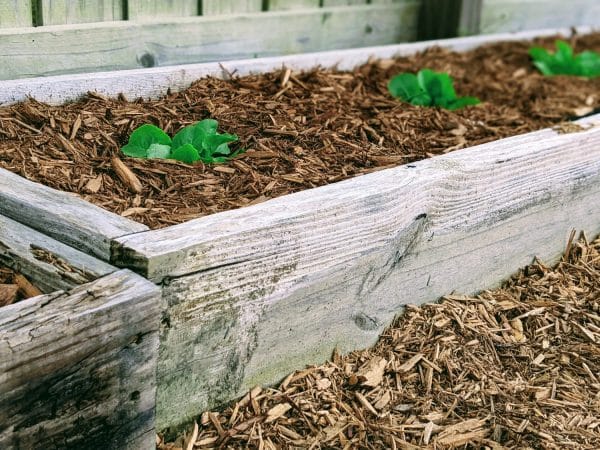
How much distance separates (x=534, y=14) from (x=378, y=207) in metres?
4.13

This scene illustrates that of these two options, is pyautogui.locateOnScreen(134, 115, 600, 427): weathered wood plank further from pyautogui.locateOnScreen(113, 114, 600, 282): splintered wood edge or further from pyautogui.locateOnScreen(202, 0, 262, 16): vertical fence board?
pyautogui.locateOnScreen(202, 0, 262, 16): vertical fence board

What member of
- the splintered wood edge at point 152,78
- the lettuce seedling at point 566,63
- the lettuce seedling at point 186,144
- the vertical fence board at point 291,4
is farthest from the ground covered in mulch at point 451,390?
the lettuce seedling at point 566,63

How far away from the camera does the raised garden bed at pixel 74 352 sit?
1.59m

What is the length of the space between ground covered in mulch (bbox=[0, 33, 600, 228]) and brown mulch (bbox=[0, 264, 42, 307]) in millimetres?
346

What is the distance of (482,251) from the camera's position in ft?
9.16

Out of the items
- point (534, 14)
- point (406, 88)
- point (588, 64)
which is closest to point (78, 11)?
point (406, 88)

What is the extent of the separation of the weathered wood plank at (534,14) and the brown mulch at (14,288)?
401 cm

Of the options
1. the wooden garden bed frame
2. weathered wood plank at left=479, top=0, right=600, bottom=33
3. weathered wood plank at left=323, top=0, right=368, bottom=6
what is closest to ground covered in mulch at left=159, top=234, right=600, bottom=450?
the wooden garden bed frame

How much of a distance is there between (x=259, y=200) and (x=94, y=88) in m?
1.03

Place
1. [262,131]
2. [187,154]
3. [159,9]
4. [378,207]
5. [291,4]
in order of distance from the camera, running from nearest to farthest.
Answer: [378,207] → [187,154] → [262,131] → [159,9] → [291,4]

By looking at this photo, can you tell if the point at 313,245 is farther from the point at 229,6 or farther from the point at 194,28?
the point at 229,6

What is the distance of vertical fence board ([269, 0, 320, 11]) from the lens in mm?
3995

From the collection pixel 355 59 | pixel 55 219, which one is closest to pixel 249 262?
pixel 55 219

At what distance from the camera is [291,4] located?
409 centimetres
